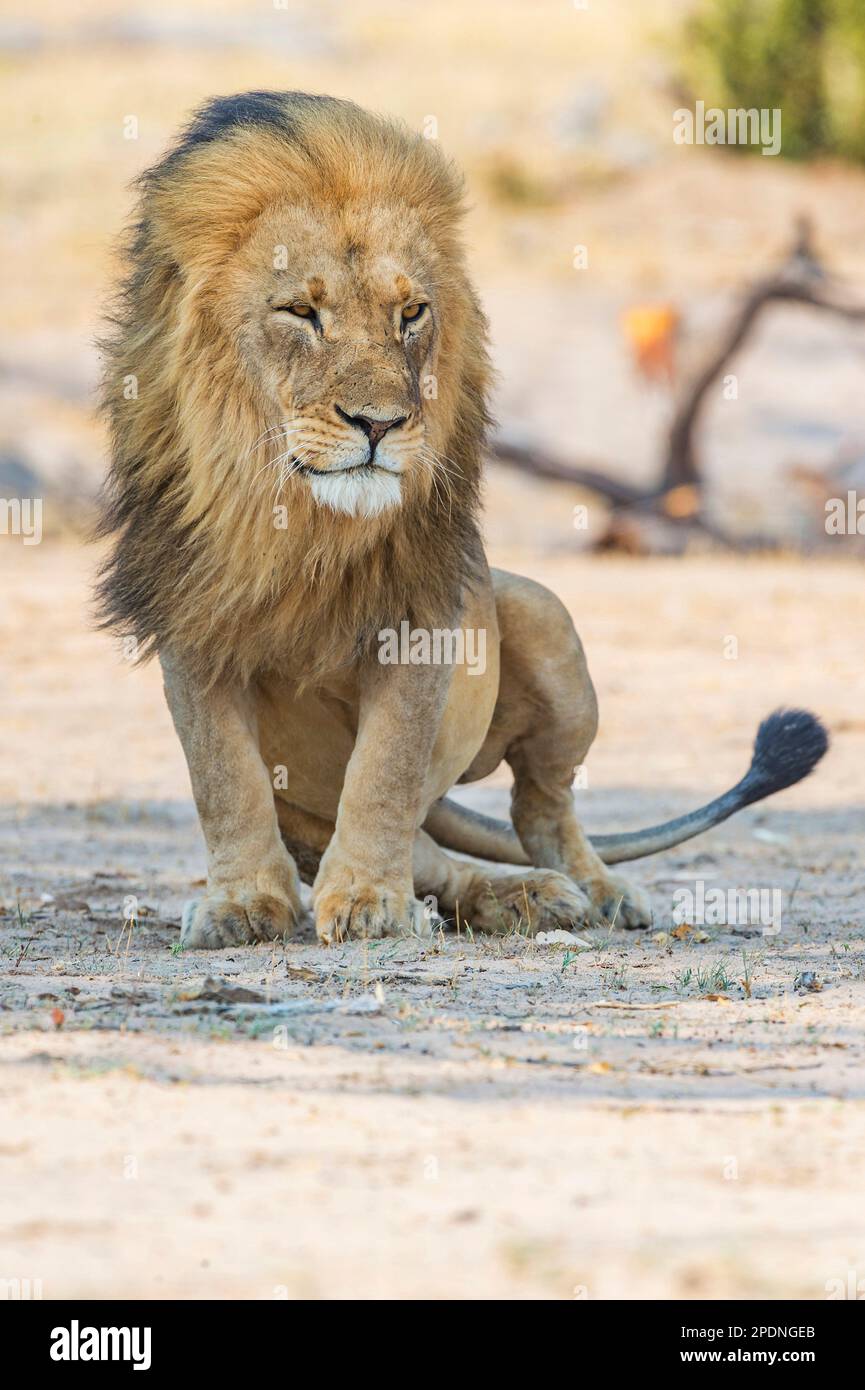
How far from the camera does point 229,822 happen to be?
15.5 ft

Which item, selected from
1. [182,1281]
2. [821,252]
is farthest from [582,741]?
[821,252]

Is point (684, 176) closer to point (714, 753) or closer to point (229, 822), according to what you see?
point (714, 753)

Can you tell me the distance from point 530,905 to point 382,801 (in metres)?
0.71

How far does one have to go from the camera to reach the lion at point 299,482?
14.3 feet

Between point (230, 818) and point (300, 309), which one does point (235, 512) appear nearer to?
point (300, 309)

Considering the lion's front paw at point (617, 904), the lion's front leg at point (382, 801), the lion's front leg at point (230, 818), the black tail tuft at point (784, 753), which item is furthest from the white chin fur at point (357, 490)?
the black tail tuft at point (784, 753)

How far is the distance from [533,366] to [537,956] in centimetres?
1455

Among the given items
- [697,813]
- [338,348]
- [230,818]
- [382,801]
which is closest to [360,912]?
[382,801]

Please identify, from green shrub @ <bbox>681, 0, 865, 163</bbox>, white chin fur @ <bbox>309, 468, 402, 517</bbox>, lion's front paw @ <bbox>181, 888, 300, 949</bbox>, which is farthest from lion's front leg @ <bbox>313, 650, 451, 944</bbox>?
green shrub @ <bbox>681, 0, 865, 163</bbox>

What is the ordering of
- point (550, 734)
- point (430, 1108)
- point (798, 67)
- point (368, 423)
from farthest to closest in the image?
point (798, 67) → point (550, 734) → point (368, 423) → point (430, 1108)

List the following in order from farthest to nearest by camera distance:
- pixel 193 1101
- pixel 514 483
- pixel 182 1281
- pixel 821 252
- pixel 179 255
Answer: pixel 821 252, pixel 514 483, pixel 179 255, pixel 193 1101, pixel 182 1281

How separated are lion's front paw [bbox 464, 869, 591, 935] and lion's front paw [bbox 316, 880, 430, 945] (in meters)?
0.56

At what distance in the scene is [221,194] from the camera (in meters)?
4.46

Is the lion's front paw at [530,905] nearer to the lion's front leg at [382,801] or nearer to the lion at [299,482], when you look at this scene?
the lion at [299,482]
